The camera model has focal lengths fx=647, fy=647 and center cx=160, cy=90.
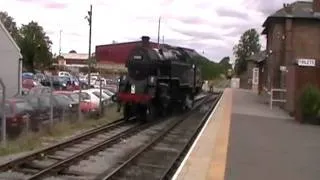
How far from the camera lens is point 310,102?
2759 cm

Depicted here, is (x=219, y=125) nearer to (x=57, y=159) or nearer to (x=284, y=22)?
(x=57, y=159)

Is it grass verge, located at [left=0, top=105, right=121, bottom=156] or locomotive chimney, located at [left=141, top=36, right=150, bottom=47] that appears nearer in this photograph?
grass verge, located at [left=0, top=105, right=121, bottom=156]

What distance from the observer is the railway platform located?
12711 mm

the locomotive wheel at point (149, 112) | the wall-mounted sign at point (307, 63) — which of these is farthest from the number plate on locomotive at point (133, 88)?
the wall-mounted sign at point (307, 63)

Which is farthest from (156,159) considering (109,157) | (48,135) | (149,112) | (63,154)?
(149,112)

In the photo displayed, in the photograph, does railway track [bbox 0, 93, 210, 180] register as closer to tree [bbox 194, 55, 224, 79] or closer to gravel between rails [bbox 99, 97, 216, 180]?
gravel between rails [bbox 99, 97, 216, 180]

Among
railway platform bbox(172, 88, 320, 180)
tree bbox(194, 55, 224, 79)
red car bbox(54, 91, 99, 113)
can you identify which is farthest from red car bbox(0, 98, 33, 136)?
tree bbox(194, 55, 224, 79)

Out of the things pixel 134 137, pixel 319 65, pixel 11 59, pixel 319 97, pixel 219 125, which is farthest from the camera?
pixel 11 59

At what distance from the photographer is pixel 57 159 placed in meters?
15.5

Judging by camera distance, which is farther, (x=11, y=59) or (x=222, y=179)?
(x=11, y=59)

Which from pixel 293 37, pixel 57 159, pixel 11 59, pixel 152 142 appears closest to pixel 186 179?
pixel 57 159

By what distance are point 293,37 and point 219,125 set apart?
1201 inches

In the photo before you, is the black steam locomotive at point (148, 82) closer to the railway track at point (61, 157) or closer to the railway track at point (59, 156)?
the railway track at point (59, 156)

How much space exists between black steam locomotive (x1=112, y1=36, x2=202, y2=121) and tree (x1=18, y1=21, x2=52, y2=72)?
7198cm
